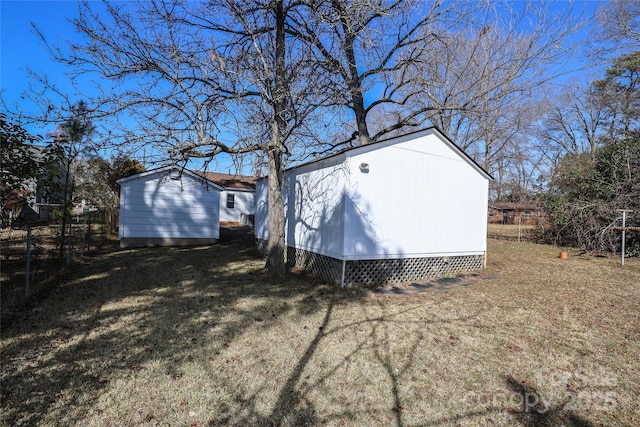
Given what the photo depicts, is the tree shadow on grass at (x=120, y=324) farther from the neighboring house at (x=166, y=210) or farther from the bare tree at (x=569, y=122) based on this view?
the bare tree at (x=569, y=122)

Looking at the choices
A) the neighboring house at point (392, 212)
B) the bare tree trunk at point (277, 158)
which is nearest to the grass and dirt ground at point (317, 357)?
the neighboring house at point (392, 212)

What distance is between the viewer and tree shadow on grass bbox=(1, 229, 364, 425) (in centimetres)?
279

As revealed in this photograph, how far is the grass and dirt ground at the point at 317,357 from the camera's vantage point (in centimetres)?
264

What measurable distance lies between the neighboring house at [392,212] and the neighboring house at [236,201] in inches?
659

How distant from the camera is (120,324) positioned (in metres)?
4.35

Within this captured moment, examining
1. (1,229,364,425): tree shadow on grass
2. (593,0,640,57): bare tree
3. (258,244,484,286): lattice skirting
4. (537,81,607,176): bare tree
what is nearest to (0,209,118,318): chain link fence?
(1,229,364,425): tree shadow on grass

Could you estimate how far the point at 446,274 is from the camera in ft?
26.7

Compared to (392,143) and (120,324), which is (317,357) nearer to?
(120,324)

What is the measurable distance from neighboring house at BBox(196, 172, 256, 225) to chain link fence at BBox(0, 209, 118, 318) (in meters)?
14.0

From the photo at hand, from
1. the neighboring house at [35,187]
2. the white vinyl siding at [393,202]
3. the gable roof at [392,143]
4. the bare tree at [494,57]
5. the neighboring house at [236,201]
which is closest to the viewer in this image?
the neighboring house at [35,187]

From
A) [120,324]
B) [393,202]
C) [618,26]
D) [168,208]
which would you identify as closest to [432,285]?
[393,202]

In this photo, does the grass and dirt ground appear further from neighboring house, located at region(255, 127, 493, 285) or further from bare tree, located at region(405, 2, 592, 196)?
bare tree, located at region(405, 2, 592, 196)

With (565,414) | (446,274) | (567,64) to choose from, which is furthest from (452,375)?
(567,64)

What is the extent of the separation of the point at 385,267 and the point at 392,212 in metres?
1.24
